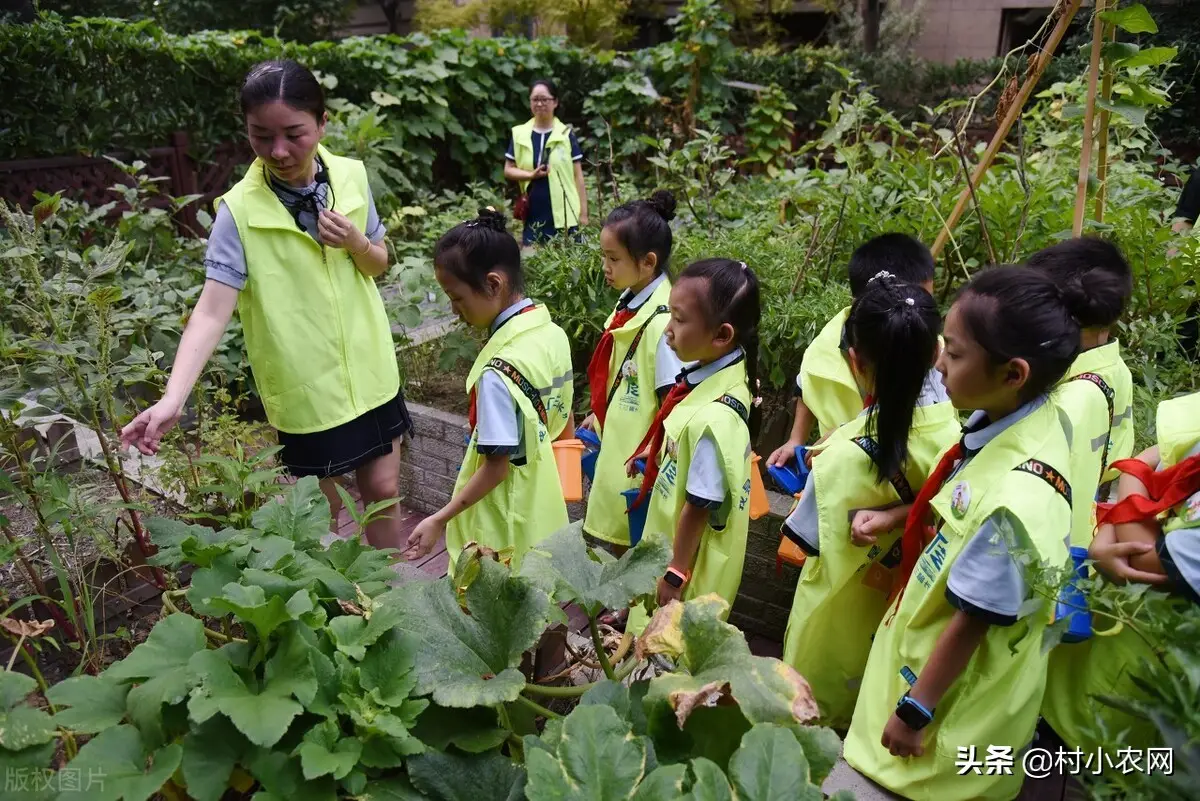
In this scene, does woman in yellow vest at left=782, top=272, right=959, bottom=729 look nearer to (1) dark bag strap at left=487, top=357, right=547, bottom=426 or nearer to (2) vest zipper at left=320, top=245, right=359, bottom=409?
(1) dark bag strap at left=487, top=357, right=547, bottom=426

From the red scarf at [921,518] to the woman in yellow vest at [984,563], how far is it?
1.5 inches

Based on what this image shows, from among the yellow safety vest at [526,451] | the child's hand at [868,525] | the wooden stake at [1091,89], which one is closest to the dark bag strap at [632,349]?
the yellow safety vest at [526,451]

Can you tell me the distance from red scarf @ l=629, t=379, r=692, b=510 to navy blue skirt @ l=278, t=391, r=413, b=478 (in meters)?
0.82

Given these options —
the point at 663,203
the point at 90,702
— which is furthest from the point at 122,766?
the point at 663,203

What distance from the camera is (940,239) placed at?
290 centimetres

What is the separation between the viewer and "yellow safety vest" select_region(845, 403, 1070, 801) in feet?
4.92

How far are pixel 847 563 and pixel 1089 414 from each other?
66cm

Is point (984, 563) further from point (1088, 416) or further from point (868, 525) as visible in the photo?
point (1088, 416)

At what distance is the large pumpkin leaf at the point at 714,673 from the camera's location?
1.00 m

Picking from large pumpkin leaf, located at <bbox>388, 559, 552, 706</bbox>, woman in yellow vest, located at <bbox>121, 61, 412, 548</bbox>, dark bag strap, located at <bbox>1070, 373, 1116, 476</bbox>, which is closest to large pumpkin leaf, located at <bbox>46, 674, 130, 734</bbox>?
large pumpkin leaf, located at <bbox>388, 559, 552, 706</bbox>

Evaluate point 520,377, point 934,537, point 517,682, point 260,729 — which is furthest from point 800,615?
point 260,729

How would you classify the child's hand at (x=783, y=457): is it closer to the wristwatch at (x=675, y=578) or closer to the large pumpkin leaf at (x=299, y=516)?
the wristwatch at (x=675, y=578)

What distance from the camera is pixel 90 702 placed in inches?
39.5

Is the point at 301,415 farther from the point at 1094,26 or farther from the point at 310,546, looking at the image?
the point at 1094,26
